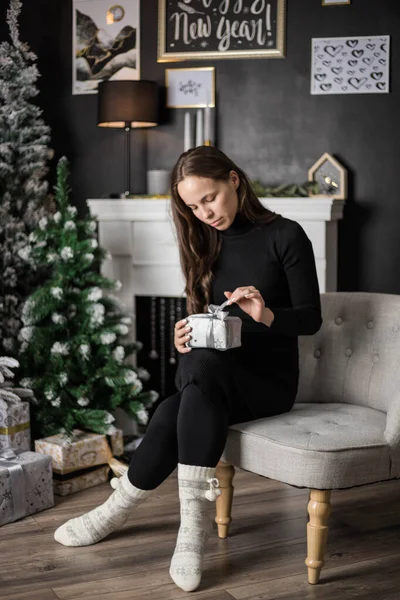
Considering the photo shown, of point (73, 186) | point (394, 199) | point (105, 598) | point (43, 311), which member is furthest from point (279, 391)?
point (73, 186)

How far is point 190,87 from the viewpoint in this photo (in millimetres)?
3754

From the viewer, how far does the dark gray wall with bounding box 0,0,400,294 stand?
11.8 feet

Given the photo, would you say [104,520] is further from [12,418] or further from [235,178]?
[235,178]

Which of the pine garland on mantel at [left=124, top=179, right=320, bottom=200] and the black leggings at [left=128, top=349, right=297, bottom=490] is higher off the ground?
the pine garland on mantel at [left=124, top=179, right=320, bottom=200]

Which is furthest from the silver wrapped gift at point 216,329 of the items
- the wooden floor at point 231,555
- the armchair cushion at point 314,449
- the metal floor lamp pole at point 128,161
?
the metal floor lamp pole at point 128,161

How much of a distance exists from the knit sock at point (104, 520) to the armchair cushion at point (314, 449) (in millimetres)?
279

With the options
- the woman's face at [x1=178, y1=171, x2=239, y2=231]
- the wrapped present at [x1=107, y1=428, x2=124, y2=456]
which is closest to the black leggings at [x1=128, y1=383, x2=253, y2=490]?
the woman's face at [x1=178, y1=171, x2=239, y2=231]

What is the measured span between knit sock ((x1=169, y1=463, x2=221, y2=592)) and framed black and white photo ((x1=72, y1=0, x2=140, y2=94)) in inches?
90.3

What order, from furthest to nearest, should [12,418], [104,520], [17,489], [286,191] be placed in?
[286,191], [12,418], [17,489], [104,520]

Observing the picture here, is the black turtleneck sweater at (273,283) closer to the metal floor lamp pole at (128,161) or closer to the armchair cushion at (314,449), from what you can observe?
the armchair cushion at (314,449)

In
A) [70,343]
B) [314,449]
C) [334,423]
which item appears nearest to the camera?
[314,449]

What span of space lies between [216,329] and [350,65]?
1935 mm

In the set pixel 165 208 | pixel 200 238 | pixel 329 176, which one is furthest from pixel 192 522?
pixel 329 176

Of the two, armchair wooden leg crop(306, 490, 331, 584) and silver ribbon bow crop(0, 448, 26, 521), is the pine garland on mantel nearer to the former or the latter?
silver ribbon bow crop(0, 448, 26, 521)
